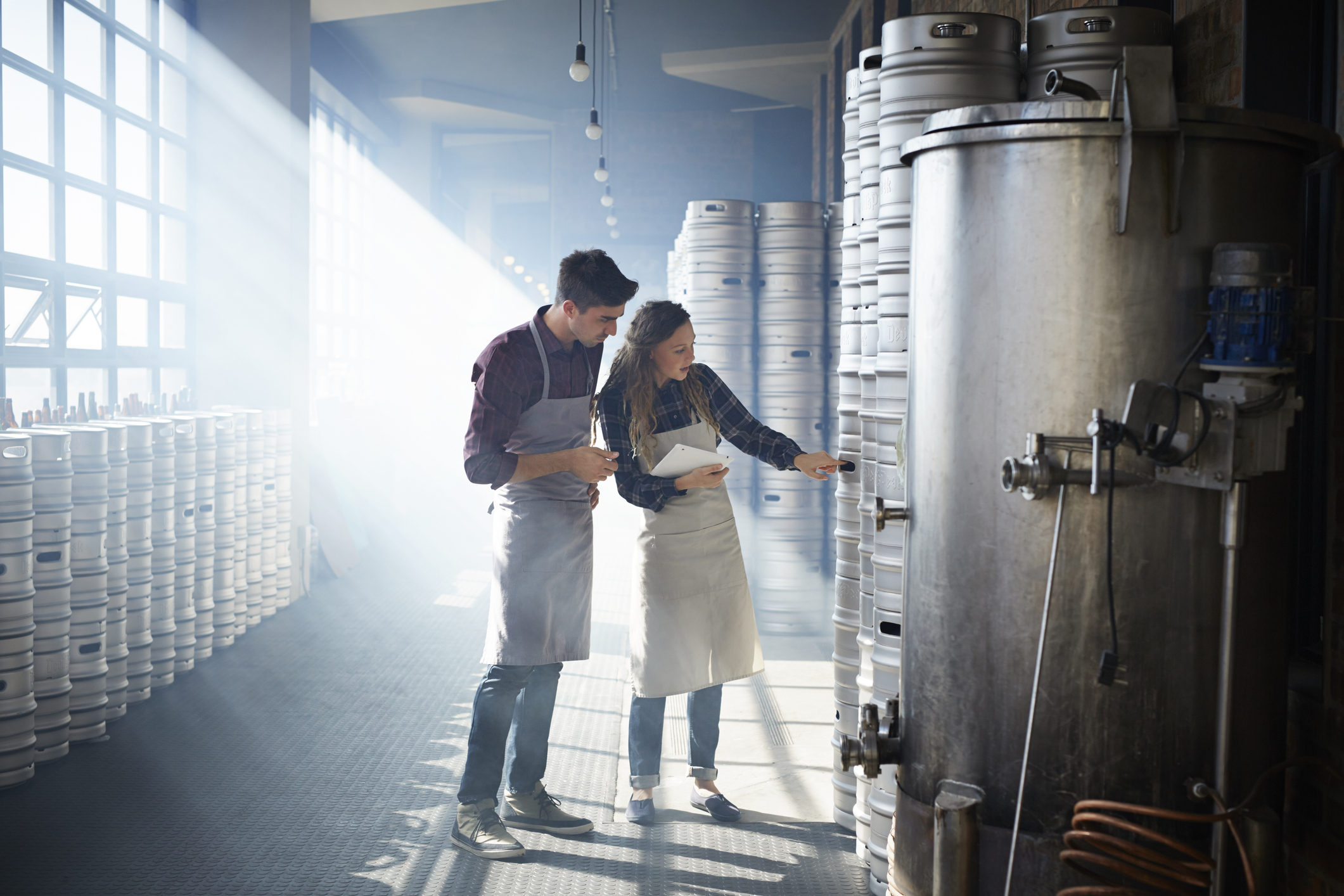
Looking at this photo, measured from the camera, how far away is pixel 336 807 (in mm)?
3027

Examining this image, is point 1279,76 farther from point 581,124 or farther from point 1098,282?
point 581,124

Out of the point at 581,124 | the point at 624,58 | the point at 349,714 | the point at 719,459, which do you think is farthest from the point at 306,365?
the point at 581,124

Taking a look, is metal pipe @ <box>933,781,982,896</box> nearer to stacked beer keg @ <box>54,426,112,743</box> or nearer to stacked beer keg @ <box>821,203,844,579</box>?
stacked beer keg @ <box>54,426,112,743</box>

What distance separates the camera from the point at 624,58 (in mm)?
10805

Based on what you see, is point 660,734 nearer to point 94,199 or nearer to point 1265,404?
point 1265,404

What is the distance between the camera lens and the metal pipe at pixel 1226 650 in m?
1.45

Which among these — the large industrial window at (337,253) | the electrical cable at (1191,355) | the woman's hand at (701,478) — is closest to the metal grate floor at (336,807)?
the woman's hand at (701,478)

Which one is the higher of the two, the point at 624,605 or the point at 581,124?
the point at 581,124

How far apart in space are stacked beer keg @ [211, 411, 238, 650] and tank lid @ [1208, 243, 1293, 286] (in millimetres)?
4638

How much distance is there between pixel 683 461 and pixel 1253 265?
160 centimetres

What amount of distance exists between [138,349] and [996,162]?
5.90m

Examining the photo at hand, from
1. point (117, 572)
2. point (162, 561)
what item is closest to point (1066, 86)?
point (117, 572)

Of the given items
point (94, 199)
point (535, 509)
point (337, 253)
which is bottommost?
point (535, 509)

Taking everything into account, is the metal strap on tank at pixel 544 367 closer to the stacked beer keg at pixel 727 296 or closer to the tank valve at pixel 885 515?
the tank valve at pixel 885 515
